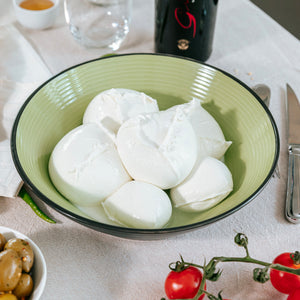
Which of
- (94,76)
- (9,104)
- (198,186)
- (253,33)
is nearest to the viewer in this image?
(198,186)

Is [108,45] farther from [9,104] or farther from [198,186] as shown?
[198,186]

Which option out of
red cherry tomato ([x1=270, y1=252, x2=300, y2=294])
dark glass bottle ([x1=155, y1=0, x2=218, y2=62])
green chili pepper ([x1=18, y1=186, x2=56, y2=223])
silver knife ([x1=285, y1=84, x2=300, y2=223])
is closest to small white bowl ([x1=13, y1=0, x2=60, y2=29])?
dark glass bottle ([x1=155, y1=0, x2=218, y2=62])

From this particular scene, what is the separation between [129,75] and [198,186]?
35 cm

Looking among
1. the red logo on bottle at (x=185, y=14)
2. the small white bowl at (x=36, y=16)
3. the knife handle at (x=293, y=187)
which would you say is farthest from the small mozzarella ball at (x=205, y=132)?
the small white bowl at (x=36, y=16)

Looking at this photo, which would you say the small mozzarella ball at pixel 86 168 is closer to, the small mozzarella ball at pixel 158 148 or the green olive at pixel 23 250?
the small mozzarella ball at pixel 158 148

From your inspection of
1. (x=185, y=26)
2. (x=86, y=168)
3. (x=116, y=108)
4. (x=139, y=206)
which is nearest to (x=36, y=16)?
(x=185, y=26)

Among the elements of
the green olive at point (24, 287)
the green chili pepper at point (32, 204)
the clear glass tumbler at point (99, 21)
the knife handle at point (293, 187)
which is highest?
the clear glass tumbler at point (99, 21)

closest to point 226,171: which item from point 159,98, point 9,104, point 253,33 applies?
point 159,98

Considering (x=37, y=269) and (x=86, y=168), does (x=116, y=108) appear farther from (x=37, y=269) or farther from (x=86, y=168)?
(x=37, y=269)

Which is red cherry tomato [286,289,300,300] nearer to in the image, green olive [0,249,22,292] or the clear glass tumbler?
green olive [0,249,22,292]

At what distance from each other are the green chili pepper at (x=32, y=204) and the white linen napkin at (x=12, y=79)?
20mm

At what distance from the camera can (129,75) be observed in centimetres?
95

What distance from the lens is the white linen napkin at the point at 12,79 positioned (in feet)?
2.90

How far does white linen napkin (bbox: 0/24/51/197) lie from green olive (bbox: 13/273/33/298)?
0.25 m
